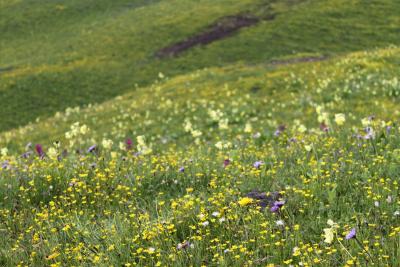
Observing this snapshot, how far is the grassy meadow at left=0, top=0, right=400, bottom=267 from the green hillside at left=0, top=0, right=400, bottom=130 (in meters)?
0.25

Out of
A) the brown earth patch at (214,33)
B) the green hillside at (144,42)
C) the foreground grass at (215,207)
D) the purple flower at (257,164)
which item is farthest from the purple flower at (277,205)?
the brown earth patch at (214,33)

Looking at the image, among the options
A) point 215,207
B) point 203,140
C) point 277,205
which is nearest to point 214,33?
point 203,140

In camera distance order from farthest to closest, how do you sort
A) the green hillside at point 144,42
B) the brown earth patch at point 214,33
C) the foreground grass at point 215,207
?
1. the brown earth patch at point 214,33
2. the green hillside at point 144,42
3. the foreground grass at point 215,207

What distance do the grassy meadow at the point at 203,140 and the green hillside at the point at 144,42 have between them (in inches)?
9.8

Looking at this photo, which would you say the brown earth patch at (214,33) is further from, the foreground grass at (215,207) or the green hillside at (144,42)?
the foreground grass at (215,207)

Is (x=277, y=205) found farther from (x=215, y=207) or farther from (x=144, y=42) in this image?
(x=144, y=42)

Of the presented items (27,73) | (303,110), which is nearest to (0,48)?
(27,73)

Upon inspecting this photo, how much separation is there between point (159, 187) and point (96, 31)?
5017 cm

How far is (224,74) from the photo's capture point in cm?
3009

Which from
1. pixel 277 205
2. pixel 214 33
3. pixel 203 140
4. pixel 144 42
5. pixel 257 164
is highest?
pixel 277 205

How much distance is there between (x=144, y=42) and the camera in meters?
47.3

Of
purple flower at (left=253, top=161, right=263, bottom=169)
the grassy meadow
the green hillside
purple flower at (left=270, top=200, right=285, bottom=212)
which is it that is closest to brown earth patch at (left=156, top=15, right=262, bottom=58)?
the green hillside

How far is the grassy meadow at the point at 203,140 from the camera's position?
4578 millimetres

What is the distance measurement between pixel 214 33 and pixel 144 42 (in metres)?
7.35
